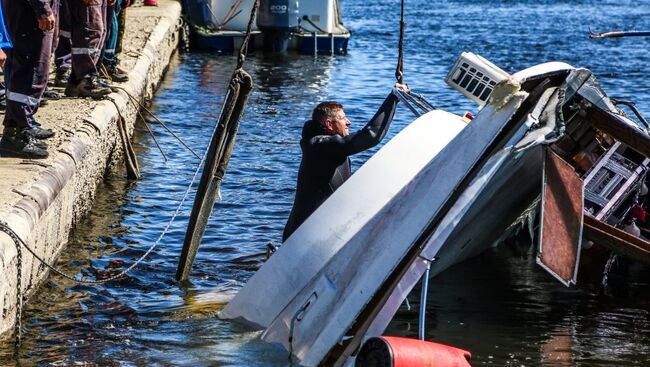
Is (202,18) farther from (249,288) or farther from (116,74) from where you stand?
(249,288)

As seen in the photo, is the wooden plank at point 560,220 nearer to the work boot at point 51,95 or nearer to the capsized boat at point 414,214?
the capsized boat at point 414,214

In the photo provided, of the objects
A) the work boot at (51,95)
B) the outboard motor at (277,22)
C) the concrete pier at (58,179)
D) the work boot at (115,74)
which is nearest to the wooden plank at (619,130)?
the concrete pier at (58,179)

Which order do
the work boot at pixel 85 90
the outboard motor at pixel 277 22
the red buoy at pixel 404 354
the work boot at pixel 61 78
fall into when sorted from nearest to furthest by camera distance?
the red buoy at pixel 404 354
the work boot at pixel 85 90
the work boot at pixel 61 78
the outboard motor at pixel 277 22

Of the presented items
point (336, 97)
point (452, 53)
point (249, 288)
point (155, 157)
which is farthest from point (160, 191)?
point (452, 53)

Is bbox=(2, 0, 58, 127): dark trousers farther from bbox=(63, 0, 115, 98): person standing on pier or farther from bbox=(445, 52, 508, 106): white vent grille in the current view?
bbox=(445, 52, 508, 106): white vent grille

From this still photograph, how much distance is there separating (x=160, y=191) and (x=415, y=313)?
13.4 ft

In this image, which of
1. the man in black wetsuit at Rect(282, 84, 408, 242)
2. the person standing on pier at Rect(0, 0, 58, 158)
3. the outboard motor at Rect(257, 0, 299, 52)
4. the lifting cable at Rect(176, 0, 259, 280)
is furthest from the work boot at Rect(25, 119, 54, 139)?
the outboard motor at Rect(257, 0, 299, 52)

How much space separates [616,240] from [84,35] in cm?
544

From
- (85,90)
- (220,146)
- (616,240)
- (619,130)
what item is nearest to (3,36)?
(220,146)

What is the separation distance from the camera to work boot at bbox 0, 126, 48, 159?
27.7 feet

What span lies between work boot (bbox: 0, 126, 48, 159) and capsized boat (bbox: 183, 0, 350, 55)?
48.8 feet

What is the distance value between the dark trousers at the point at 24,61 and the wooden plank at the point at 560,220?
12.2 feet

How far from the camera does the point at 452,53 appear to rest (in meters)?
23.9

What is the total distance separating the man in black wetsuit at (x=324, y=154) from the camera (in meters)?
7.46
